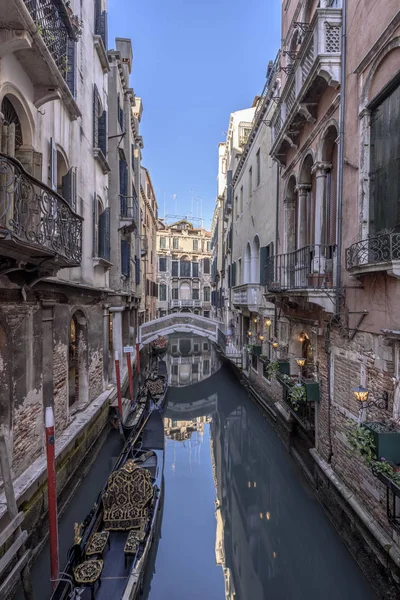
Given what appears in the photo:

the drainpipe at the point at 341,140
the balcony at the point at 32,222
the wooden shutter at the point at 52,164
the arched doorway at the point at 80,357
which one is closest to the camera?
the balcony at the point at 32,222

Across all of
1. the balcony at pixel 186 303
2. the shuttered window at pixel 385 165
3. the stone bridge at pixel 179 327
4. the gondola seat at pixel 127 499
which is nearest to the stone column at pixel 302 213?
the shuttered window at pixel 385 165

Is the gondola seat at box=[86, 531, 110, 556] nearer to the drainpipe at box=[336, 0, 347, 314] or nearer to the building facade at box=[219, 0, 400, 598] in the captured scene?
the building facade at box=[219, 0, 400, 598]

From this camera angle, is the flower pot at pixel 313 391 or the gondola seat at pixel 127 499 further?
the flower pot at pixel 313 391

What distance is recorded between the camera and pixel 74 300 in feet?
25.6

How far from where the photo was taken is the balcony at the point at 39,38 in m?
3.71

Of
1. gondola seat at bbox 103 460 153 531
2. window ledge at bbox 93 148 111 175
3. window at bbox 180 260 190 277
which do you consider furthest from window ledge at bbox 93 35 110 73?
window at bbox 180 260 190 277

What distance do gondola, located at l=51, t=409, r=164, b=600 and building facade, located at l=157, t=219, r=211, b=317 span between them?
3151cm

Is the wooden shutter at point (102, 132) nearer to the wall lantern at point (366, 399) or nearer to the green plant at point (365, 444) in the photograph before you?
the wall lantern at point (366, 399)

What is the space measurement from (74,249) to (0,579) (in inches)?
153

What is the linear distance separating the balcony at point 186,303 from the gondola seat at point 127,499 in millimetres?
32615

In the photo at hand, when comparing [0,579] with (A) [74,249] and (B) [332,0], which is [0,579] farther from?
(B) [332,0]

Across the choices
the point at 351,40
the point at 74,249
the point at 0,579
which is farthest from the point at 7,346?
the point at 351,40

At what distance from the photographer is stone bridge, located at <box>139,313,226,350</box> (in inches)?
702

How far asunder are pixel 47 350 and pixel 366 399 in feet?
15.7
